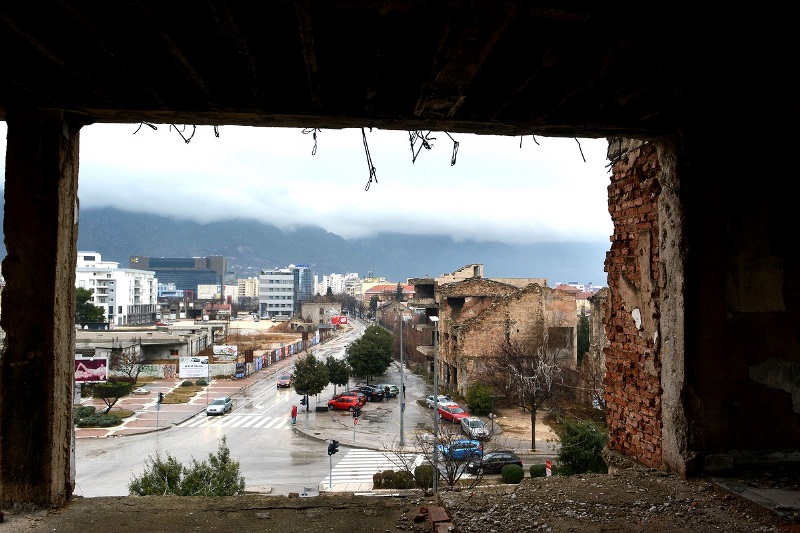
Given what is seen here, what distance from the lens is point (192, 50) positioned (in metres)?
3.09

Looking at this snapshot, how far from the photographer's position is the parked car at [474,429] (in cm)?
1977

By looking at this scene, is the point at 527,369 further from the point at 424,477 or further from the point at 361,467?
the point at 424,477

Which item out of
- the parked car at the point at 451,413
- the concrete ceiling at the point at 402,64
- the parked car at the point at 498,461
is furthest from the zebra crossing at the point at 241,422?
the concrete ceiling at the point at 402,64

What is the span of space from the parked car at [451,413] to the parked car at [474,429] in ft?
7.01

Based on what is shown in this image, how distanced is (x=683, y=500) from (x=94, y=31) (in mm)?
5006

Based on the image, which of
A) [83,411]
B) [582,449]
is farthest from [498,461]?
[83,411]

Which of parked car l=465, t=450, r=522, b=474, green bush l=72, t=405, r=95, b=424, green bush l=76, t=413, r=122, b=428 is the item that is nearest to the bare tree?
parked car l=465, t=450, r=522, b=474

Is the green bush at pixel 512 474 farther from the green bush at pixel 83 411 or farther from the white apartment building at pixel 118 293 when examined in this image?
the white apartment building at pixel 118 293

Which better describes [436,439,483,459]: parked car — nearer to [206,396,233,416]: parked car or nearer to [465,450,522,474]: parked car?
[465,450,522,474]: parked car

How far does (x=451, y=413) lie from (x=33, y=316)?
22.6 m

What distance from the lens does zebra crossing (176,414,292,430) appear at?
24734mm

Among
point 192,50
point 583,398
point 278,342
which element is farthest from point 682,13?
point 278,342

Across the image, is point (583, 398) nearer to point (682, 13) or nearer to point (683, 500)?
point (683, 500)

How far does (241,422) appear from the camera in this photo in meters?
25.5
